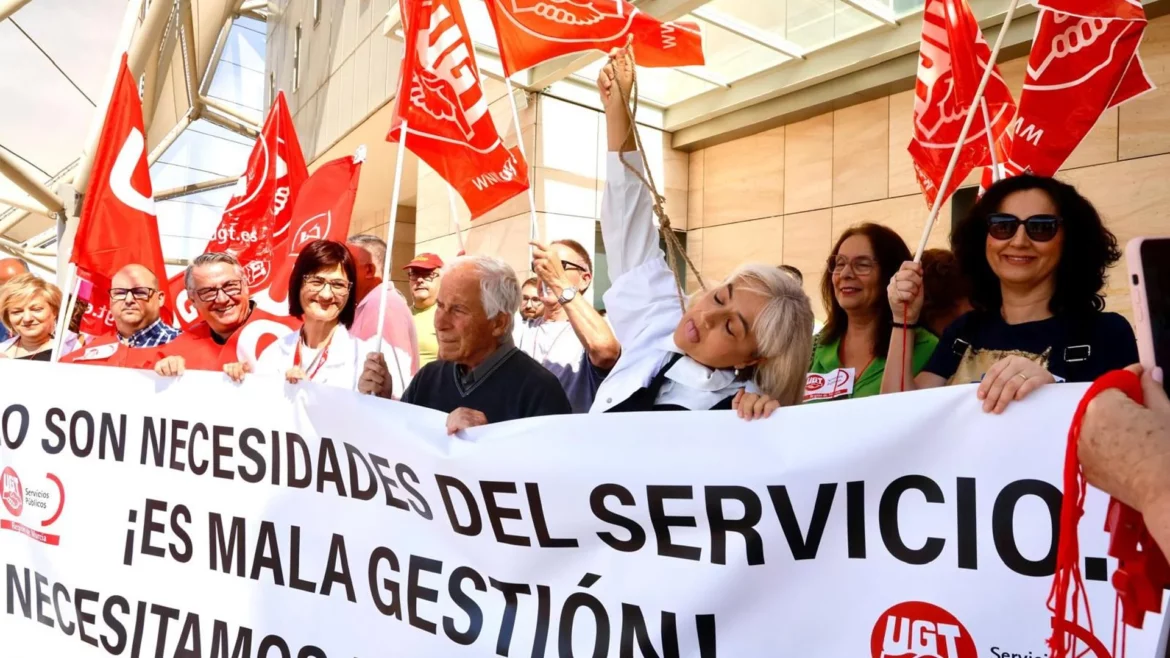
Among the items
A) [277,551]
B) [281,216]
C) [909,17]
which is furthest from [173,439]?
[909,17]

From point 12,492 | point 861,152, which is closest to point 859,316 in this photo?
point 12,492

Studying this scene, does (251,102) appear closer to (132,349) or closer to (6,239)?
(6,239)

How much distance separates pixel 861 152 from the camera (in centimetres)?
743

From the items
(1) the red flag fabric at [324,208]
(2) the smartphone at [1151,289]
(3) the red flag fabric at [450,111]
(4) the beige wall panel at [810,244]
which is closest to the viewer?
(2) the smartphone at [1151,289]

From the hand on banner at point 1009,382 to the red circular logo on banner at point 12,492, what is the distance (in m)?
3.08

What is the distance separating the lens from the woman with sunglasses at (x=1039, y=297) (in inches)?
78.7

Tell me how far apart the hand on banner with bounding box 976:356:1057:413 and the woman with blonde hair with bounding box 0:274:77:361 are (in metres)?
4.65

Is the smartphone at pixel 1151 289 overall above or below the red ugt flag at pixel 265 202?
below

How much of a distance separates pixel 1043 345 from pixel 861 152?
5.76 meters

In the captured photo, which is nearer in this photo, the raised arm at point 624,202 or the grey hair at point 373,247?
the raised arm at point 624,202

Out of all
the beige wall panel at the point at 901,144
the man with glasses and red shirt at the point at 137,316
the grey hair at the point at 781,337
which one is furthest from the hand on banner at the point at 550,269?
the beige wall panel at the point at 901,144

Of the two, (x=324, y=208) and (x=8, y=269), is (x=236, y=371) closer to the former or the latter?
(x=324, y=208)

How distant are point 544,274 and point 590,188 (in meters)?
5.92

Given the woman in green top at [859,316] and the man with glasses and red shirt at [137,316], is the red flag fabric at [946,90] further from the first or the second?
the man with glasses and red shirt at [137,316]
